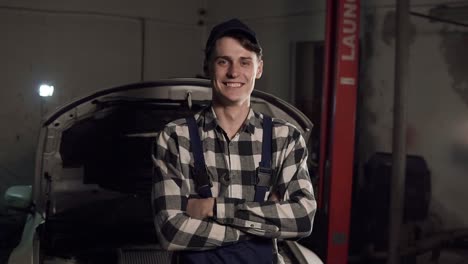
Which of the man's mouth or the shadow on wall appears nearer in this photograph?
the man's mouth

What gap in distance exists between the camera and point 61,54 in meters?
4.52

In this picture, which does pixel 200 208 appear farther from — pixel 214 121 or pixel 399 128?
pixel 399 128

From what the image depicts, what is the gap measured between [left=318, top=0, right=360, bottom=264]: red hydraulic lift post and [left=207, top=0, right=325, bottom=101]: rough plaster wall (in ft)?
3.27

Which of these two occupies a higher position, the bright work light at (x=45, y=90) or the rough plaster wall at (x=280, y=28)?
the rough plaster wall at (x=280, y=28)

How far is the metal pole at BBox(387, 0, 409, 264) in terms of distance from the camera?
3.22m

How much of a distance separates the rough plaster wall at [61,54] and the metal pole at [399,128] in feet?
8.66

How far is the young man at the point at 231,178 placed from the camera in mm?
1293

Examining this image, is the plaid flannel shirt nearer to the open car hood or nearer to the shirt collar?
the shirt collar

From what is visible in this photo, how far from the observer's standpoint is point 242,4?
5016 mm

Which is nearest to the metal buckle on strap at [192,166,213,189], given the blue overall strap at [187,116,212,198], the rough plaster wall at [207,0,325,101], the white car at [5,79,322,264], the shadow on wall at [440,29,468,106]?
the blue overall strap at [187,116,212,198]

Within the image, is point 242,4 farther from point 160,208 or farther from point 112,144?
point 160,208

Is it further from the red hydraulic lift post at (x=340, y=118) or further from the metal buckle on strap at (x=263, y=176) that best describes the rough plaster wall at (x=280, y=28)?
the metal buckle on strap at (x=263, y=176)

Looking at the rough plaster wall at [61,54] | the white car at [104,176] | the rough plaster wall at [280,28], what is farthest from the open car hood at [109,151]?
the rough plaster wall at [280,28]

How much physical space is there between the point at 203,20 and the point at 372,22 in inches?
79.6
